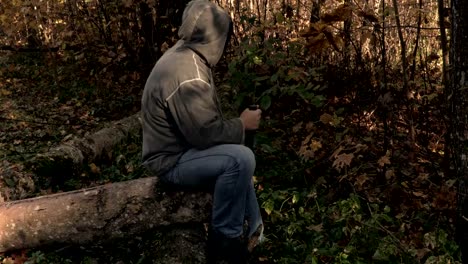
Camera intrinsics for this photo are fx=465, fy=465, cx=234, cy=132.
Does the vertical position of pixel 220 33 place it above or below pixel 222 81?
above

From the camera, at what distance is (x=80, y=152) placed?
5.21m

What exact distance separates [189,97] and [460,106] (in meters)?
1.72

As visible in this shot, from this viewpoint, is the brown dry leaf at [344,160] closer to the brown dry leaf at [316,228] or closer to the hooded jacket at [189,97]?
the brown dry leaf at [316,228]

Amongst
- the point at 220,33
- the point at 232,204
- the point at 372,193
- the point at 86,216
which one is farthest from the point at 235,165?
the point at 372,193

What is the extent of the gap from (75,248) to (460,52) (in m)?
3.20

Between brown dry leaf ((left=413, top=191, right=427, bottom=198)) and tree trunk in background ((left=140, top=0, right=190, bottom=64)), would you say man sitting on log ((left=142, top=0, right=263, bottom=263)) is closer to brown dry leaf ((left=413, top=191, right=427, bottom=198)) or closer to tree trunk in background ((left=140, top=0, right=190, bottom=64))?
brown dry leaf ((left=413, top=191, right=427, bottom=198))

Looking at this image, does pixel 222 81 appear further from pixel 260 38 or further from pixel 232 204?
pixel 232 204

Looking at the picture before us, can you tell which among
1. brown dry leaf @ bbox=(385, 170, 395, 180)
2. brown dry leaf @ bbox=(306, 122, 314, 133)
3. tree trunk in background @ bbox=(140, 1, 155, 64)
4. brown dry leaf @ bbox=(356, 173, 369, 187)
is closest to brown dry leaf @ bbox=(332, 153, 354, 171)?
brown dry leaf @ bbox=(356, 173, 369, 187)

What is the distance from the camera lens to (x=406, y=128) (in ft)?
17.4

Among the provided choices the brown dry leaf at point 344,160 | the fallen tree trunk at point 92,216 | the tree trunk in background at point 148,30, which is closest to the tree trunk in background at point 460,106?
the brown dry leaf at point 344,160

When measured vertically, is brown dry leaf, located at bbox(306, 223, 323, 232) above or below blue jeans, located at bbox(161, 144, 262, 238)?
below

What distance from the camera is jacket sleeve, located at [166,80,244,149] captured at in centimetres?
310

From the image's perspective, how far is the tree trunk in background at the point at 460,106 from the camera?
2729mm

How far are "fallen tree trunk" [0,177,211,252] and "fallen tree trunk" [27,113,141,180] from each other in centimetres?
108
